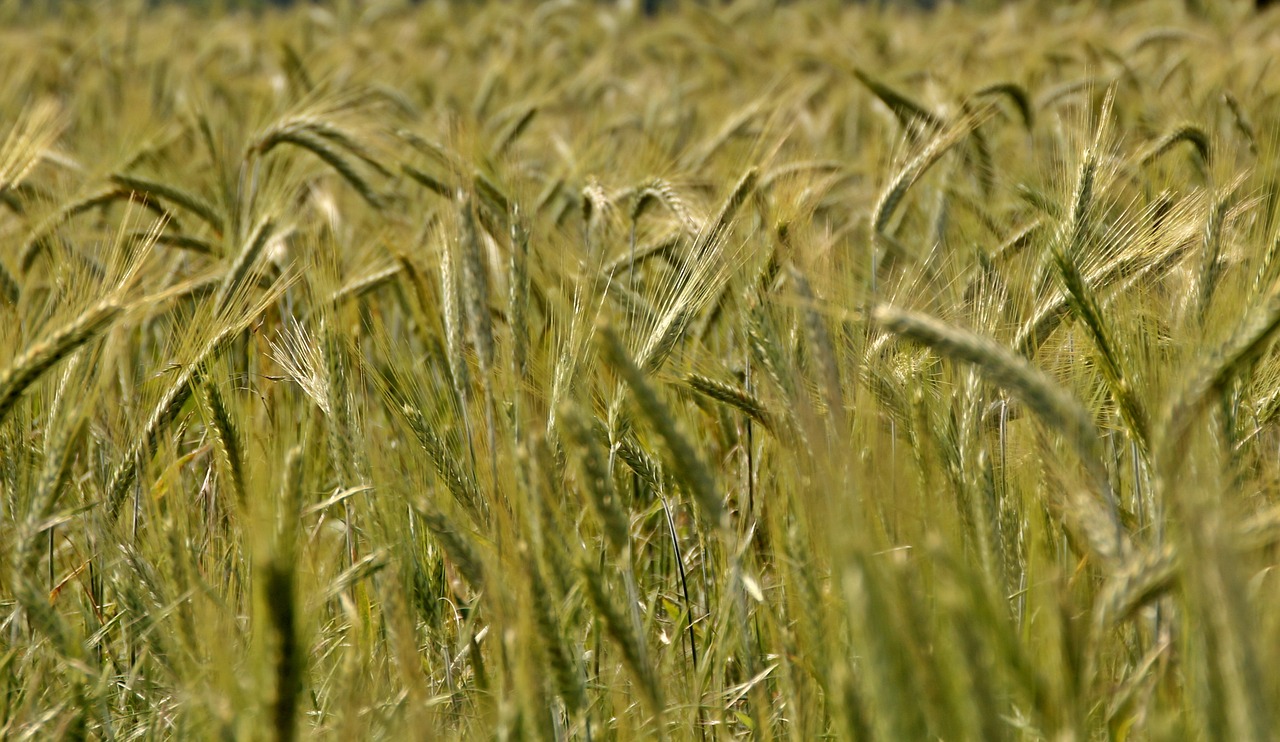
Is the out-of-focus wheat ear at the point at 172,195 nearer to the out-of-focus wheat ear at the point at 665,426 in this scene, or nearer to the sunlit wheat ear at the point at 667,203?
the sunlit wheat ear at the point at 667,203

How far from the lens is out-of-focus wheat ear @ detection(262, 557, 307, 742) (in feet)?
3.38

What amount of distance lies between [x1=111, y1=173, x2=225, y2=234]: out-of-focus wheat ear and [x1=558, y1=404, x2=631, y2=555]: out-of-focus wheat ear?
1.80 meters

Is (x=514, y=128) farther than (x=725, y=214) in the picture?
Yes

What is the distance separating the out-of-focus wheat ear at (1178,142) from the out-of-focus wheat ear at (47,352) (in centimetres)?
227

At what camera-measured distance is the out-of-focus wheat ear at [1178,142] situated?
8.88 feet

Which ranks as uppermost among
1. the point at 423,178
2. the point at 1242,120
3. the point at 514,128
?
the point at 514,128

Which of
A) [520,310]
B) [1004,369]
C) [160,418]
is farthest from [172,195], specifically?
[1004,369]

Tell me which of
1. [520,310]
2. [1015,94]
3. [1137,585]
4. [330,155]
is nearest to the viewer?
[1137,585]

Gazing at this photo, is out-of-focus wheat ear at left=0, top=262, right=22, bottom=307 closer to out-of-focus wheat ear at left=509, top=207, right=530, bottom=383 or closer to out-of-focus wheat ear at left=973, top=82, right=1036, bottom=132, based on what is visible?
out-of-focus wheat ear at left=509, top=207, right=530, bottom=383

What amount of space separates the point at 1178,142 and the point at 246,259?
2253 millimetres

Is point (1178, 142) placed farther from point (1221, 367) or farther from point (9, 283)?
point (9, 283)

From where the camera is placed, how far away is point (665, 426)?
1188 mm

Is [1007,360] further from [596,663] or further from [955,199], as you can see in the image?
[955,199]

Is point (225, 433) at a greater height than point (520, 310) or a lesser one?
lesser
